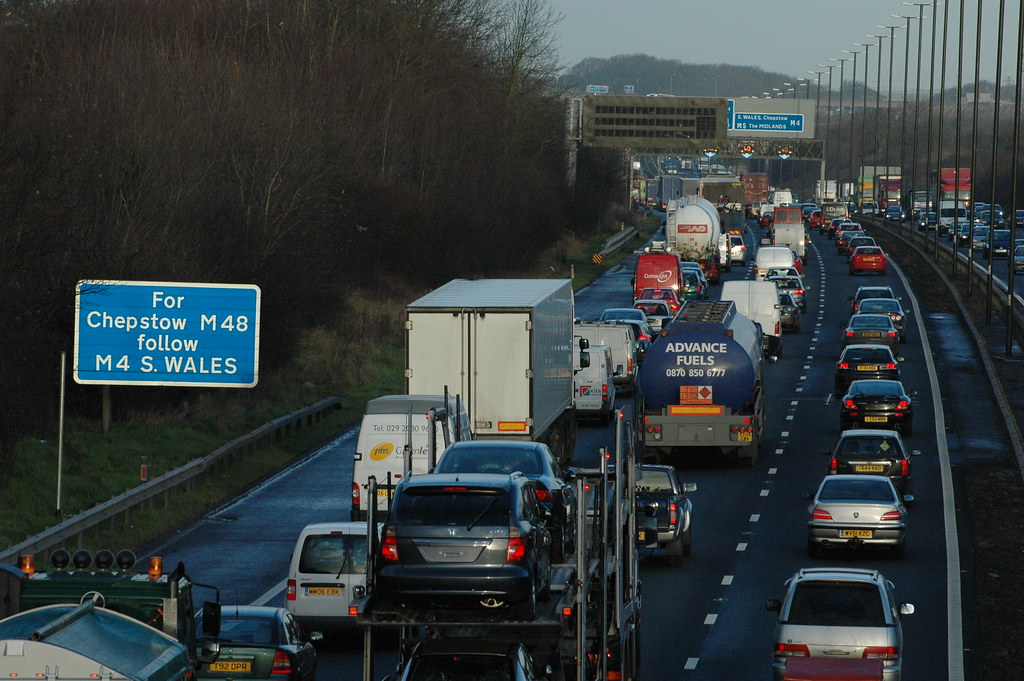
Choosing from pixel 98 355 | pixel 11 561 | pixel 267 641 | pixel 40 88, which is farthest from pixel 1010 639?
pixel 40 88

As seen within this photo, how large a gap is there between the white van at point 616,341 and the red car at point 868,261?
135 feet

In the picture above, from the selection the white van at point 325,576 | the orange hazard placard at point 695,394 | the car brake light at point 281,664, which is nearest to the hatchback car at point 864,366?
the orange hazard placard at point 695,394

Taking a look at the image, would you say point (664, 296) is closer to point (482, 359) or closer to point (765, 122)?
point (482, 359)

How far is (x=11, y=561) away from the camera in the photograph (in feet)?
78.2

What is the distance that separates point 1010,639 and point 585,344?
18.4m

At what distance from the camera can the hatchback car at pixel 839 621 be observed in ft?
60.2

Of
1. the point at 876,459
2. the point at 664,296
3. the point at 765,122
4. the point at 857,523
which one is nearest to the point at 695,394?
the point at 876,459

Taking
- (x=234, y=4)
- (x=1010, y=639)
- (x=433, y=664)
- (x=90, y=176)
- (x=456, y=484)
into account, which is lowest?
(x=1010, y=639)

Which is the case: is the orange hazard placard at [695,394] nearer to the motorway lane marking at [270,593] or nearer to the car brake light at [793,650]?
the motorway lane marking at [270,593]

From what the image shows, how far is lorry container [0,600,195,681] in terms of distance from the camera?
399 inches

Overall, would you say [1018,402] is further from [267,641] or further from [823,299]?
[267,641]

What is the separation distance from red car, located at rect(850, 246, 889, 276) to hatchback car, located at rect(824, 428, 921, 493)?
5484cm

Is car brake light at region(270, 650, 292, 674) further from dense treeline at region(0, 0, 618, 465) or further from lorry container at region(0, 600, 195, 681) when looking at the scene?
dense treeline at region(0, 0, 618, 465)

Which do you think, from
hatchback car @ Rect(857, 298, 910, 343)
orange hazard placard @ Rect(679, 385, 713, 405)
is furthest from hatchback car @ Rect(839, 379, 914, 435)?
hatchback car @ Rect(857, 298, 910, 343)
